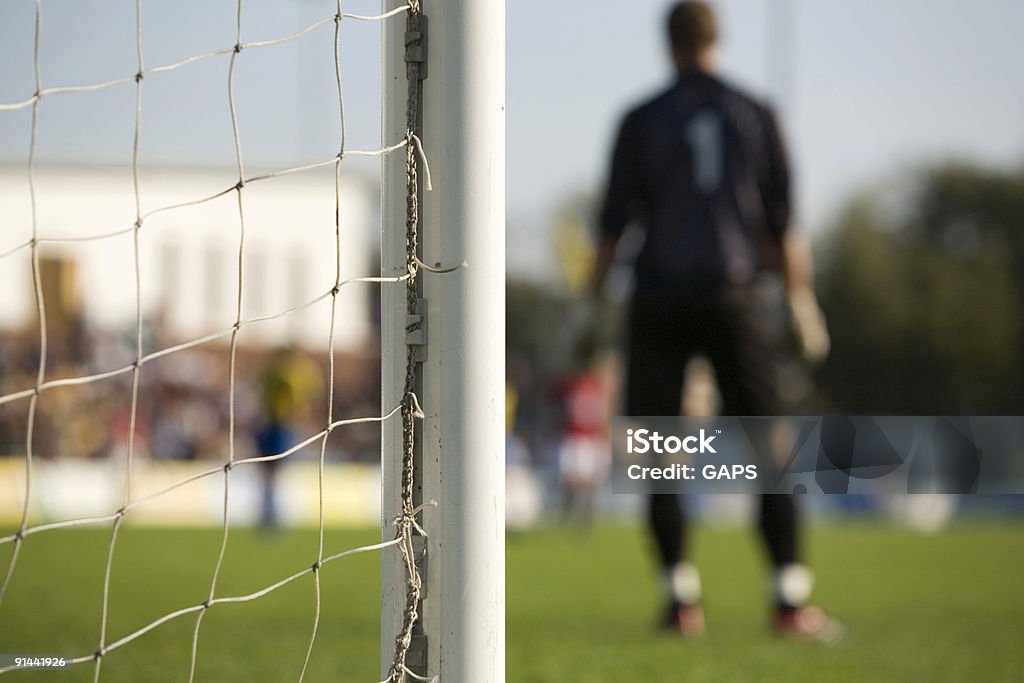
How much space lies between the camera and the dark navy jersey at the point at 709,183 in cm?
388

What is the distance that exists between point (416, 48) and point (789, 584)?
2336 millimetres

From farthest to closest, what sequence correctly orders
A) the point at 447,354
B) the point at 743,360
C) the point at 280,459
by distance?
the point at 280,459, the point at 743,360, the point at 447,354

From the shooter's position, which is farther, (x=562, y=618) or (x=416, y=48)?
(x=562, y=618)

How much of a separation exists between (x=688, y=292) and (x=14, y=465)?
12.7 metres

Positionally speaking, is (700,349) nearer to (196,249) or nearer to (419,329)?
(419,329)

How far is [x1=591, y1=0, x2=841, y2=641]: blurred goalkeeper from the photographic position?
3.84 metres

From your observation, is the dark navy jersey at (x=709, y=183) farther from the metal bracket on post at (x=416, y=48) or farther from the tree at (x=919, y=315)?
the tree at (x=919, y=315)

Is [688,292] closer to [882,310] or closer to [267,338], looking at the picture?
[267,338]

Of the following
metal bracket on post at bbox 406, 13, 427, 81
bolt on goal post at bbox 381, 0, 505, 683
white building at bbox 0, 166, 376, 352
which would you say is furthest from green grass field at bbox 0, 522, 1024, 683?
white building at bbox 0, 166, 376, 352

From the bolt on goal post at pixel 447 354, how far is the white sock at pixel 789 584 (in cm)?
192

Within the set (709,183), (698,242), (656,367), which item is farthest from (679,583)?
(709,183)

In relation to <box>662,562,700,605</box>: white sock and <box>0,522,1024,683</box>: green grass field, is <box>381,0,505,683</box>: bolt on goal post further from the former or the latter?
<box>662,562,700,605</box>: white sock

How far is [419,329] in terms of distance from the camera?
1901 millimetres

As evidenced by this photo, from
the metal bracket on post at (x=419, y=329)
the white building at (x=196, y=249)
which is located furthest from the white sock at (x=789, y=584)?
the white building at (x=196, y=249)
